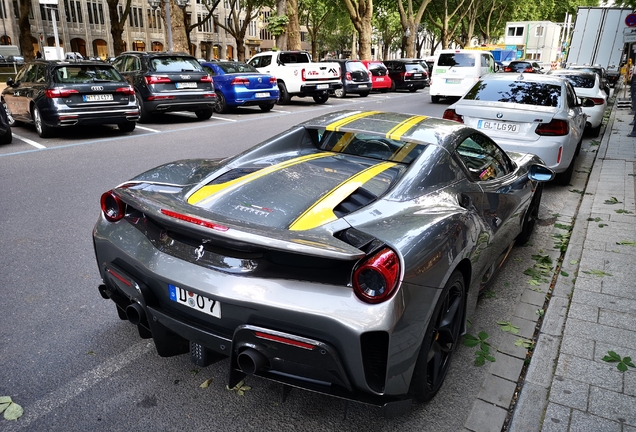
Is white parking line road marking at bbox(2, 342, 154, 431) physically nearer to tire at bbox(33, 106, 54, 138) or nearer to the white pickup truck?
tire at bbox(33, 106, 54, 138)

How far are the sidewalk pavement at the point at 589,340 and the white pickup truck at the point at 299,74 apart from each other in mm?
13430

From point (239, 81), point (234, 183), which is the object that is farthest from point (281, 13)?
point (234, 183)

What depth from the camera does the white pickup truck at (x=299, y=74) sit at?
18344 mm

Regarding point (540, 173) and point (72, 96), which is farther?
point (72, 96)

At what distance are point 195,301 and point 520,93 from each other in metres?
6.62

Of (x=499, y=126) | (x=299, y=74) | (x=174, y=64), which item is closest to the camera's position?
(x=499, y=126)

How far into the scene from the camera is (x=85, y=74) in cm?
1067

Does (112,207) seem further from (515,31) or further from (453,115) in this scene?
(515,31)

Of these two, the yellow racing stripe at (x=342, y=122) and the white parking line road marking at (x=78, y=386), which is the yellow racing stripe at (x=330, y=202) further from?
the white parking line road marking at (x=78, y=386)

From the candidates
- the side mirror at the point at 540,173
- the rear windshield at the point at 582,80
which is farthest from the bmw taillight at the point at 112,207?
the rear windshield at the point at 582,80

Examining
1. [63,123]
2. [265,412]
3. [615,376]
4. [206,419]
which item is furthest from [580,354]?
[63,123]

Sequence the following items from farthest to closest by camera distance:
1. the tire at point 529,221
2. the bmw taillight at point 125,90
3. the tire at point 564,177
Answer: the bmw taillight at point 125,90, the tire at point 564,177, the tire at point 529,221

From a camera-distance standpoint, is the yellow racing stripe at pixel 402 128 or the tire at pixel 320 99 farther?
the tire at pixel 320 99

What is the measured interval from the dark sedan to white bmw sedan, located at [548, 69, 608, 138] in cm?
1005
